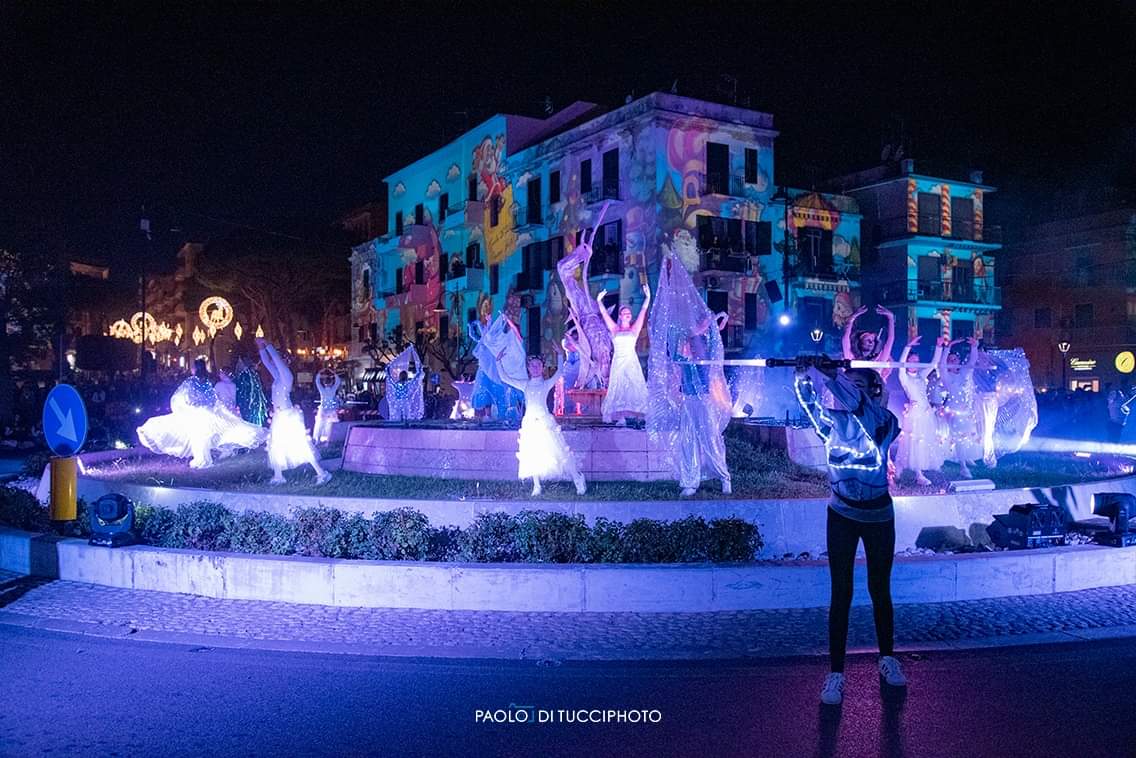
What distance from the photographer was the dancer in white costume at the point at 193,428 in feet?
57.2

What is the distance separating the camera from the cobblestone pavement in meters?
7.29

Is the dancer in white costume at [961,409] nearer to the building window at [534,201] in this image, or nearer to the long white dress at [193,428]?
the long white dress at [193,428]

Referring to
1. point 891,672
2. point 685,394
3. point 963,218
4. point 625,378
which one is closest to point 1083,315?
point 963,218

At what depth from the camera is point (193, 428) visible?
17438mm

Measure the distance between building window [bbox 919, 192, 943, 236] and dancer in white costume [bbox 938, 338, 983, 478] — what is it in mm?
30008

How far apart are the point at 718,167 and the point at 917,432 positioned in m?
24.9

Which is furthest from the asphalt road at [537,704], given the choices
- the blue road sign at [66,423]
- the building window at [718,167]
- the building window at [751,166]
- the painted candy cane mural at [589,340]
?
the building window at [751,166]

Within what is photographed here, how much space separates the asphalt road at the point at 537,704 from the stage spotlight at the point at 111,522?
236cm

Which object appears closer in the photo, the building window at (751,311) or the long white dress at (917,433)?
the long white dress at (917,433)

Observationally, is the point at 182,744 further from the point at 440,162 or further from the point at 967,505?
the point at 440,162

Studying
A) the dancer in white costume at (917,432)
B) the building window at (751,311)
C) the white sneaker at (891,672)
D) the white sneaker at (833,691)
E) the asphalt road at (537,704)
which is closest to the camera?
the asphalt road at (537,704)

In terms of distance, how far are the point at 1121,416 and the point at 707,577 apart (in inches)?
733

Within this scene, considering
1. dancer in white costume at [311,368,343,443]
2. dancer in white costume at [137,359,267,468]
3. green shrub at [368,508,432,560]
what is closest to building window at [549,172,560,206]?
dancer in white costume at [311,368,343,443]

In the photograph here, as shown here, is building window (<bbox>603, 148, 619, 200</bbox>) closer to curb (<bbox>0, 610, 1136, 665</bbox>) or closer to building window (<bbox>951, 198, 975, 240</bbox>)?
building window (<bbox>951, 198, 975, 240</bbox>)
